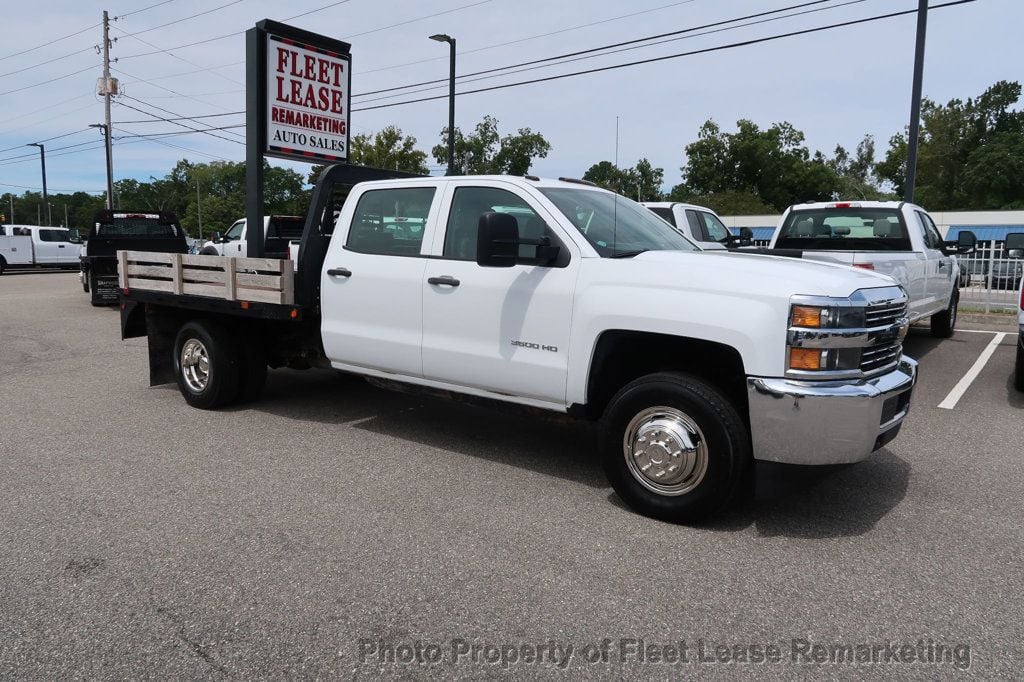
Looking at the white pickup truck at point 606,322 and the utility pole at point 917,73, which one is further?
the utility pole at point 917,73

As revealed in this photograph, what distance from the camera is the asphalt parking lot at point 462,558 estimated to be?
9.93ft

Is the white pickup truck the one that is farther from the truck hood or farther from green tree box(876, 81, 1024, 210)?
green tree box(876, 81, 1024, 210)

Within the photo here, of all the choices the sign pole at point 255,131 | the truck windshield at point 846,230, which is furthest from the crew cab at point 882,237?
the sign pole at point 255,131

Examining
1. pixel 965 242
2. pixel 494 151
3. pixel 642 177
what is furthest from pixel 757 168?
pixel 965 242

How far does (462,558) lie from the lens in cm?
385

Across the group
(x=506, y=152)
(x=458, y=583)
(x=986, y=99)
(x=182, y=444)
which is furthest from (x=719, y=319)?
(x=986, y=99)

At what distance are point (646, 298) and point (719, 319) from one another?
0.45m

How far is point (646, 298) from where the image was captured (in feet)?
14.4

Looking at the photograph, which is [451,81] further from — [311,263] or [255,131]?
[311,263]

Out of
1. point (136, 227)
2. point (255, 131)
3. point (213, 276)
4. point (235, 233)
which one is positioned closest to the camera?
point (213, 276)

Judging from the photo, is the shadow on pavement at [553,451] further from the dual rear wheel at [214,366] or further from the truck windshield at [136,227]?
the truck windshield at [136,227]

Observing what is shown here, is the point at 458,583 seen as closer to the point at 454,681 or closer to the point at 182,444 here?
the point at 454,681

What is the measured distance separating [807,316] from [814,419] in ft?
1.69

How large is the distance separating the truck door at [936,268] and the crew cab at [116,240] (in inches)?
530
